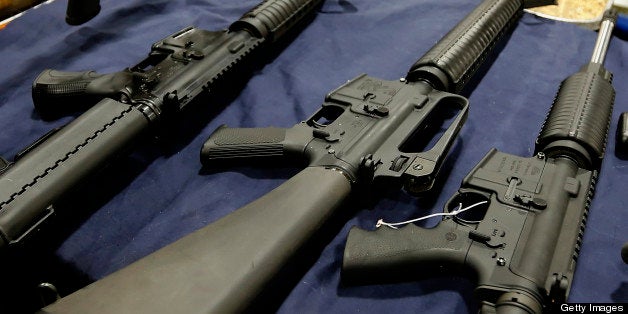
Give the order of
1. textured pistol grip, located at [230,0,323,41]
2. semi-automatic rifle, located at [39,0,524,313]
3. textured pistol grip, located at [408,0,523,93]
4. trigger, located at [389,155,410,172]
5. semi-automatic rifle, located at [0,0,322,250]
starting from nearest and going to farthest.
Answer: semi-automatic rifle, located at [39,0,524,313], semi-automatic rifle, located at [0,0,322,250], trigger, located at [389,155,410,172], textured pistol grip, located at [408,0,523,93], textured pistol grip, located at [230,0,323,41]

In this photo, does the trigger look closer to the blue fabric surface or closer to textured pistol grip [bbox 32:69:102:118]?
the blue fabric surface

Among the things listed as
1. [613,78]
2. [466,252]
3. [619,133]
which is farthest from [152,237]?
[613,78]

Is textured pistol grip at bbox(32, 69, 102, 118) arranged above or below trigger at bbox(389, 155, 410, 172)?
below

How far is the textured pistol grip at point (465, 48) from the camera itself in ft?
6.98

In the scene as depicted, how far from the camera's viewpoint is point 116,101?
1957 mm

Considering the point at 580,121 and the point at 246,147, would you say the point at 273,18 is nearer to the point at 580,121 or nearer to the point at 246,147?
the point at 246,147

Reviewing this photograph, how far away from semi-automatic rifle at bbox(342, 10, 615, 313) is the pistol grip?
1.54ft

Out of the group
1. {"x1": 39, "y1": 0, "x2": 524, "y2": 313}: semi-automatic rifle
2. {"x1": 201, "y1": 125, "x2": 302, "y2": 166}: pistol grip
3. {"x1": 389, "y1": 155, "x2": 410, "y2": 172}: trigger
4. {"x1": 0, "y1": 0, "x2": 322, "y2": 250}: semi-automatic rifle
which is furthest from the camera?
{"x1": 201, "y1": 125, "x2": 302, "y2": 166}: pistol grip

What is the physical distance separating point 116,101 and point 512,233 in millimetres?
1317

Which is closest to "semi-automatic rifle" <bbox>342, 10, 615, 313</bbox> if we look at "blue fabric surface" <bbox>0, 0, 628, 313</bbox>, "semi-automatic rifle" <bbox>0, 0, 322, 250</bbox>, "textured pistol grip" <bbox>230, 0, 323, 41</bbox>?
"blue fabric surface" <bbox>0, 0, 628, 313</bbox>

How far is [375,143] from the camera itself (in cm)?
183

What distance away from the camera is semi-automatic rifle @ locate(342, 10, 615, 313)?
1.40m

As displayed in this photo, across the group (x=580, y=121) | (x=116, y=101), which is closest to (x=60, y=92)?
(x=116, y=101)

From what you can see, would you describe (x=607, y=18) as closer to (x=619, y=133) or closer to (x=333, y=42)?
(x=619, y=133)
